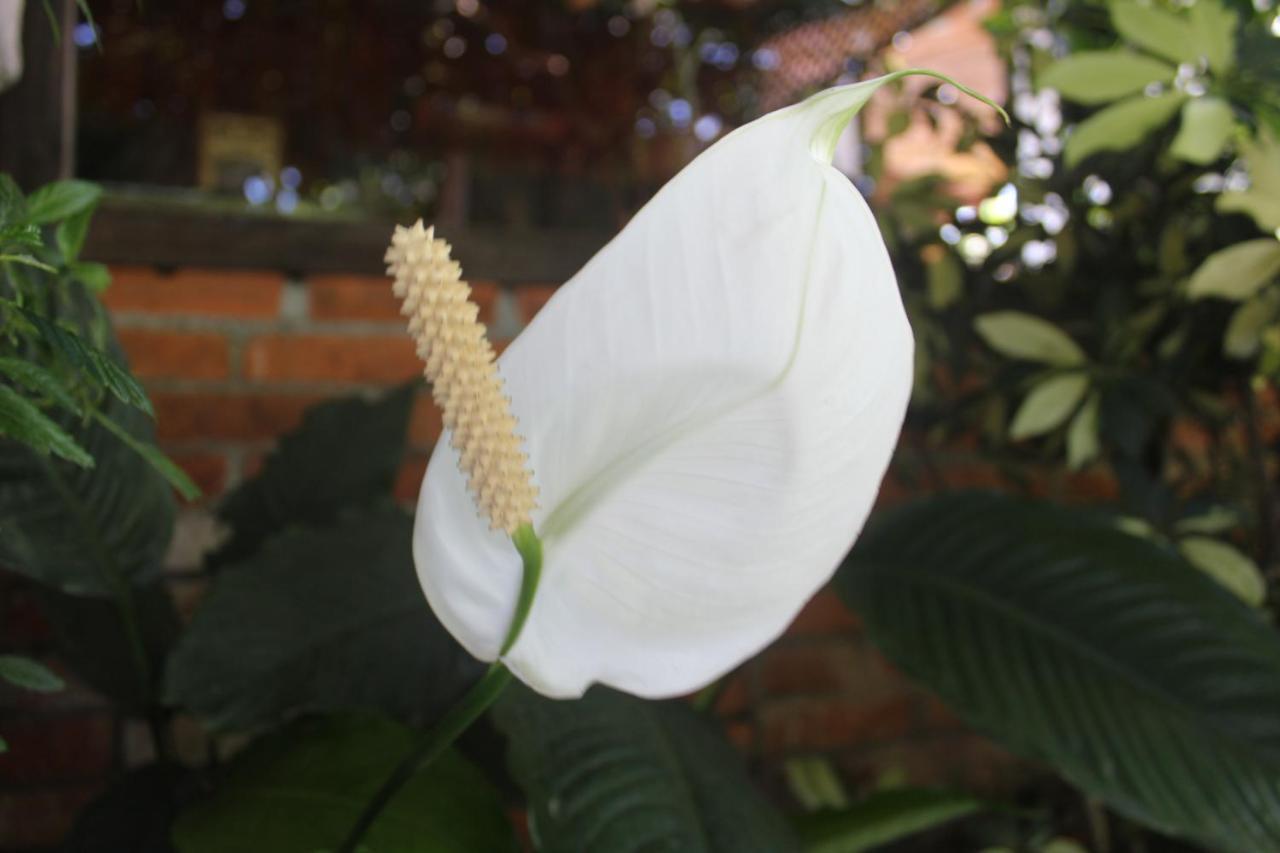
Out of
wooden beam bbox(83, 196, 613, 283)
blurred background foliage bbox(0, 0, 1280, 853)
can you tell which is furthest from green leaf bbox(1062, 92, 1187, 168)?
wooden beam bbox(83, 196, 613, 283)

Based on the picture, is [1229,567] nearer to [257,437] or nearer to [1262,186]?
[1262,186]

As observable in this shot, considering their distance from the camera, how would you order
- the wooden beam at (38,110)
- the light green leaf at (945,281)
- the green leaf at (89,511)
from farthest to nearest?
the light green leaf at (945,281) → the wooden beam at (38,110) → the green leaf at (89,511)

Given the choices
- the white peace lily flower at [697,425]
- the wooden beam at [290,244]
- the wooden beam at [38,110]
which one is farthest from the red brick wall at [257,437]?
the white peace lily flower at [697,425]

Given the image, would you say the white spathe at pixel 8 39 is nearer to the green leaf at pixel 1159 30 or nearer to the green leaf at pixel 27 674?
the green leaf at pixel 27 674

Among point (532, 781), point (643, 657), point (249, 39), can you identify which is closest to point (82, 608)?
point (532, 781)

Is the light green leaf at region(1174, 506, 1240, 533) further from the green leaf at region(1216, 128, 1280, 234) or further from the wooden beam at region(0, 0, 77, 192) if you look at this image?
the wooden beam at region(0, 0, 77, 192)

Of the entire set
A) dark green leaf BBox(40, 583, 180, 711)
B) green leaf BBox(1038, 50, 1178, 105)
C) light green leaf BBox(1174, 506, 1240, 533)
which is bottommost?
dark green leaf BBox(40, 583, 180, 711)

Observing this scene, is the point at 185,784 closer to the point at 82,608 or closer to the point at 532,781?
the point at 82,608
